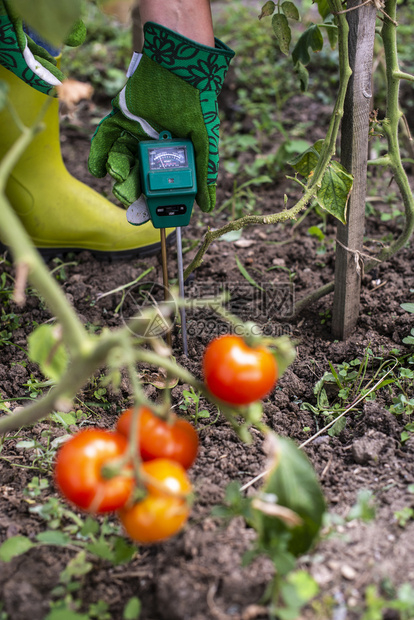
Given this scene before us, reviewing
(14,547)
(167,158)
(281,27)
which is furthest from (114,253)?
(14,547)

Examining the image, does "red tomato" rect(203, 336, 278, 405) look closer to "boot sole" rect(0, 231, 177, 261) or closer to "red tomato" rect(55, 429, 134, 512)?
"red tomato" rect(55, 429, 134, 512)

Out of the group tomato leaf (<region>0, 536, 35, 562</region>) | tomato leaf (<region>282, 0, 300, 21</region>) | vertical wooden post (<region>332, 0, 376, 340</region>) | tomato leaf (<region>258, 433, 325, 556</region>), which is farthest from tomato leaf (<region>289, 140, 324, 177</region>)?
tomato leaf (<region>0, 536, 35, 562</region>)

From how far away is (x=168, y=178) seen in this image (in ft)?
4.69

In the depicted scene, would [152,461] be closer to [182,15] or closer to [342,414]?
[342,414]

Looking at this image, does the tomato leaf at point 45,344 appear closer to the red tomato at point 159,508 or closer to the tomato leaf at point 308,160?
the red tomato at point 159,508

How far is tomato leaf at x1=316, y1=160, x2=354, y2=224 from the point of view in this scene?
4.60 feet

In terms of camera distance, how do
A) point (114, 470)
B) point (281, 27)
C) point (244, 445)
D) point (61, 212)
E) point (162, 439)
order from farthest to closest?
point (61, 212) → point (281, 27) → point (244, 445) → point (162, 439) → point (114, 470)

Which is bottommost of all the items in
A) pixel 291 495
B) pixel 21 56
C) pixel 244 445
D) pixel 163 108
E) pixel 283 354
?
pixel 244 445

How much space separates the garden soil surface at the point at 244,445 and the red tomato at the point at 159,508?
0.53 feet

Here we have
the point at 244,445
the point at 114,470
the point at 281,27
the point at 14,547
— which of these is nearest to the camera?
the point at 114,470

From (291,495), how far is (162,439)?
22 cm

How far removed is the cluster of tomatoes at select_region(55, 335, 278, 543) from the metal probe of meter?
25.1 inches

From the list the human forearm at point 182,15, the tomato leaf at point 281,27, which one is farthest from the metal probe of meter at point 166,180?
the tomato leaf at point 281,27

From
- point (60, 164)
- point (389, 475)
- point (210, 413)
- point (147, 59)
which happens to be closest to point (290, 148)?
point (60, 164)
